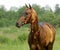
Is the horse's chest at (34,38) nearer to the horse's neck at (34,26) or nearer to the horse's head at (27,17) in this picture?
the horse's neck at (34,26)

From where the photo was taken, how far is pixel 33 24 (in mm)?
7207

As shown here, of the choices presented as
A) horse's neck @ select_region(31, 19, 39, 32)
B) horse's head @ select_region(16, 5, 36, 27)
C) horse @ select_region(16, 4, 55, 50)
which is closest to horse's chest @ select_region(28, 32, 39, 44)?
horse @ select_region(16, 4, 55, 50)

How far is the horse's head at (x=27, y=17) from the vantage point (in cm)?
681

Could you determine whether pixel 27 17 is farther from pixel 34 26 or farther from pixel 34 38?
pixel 34 38

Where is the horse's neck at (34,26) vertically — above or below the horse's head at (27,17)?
below

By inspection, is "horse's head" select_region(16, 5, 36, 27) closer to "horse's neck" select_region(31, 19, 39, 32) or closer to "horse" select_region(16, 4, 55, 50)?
"horse" select_region(16, 4, 55, 50)

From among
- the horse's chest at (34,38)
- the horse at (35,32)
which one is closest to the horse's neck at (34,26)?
the horse at (35,32)

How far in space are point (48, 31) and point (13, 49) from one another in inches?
195

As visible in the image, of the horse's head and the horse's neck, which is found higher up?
the horse's head

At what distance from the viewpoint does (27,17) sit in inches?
271

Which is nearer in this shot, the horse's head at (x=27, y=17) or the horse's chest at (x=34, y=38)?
the horse's head at (x=27, y=17)

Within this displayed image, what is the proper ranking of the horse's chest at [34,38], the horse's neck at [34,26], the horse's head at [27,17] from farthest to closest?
the horse's chest at [34,38], the horse's neck at [34,26], the horse's head at [27,17]

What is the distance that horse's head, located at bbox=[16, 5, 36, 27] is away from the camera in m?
6.81

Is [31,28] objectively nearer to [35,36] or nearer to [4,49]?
[35,36]
